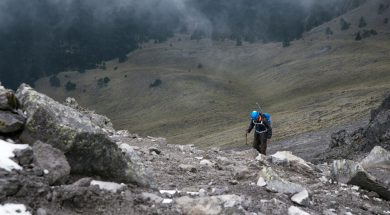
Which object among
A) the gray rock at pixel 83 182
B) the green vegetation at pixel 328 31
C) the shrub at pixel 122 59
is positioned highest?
the shrub at pixel 122 59

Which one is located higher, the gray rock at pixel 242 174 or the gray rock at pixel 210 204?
the gray rock at pixel 242 174

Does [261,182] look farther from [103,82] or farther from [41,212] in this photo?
[103,82]

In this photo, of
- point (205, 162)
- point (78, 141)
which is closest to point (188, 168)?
point (205, 162)

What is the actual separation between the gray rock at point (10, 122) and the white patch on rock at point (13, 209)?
1.68 m

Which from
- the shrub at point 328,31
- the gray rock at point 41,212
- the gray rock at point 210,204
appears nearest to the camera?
the gray rock at point 41,212

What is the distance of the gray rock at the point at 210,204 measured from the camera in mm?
6172

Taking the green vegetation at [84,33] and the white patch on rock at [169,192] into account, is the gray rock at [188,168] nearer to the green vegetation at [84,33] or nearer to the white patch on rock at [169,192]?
the white patch on rock at [169,192]

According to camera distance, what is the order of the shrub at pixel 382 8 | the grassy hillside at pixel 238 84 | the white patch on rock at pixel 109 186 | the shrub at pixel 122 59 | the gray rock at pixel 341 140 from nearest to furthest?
the white patch on rock at pixel 109 186 < the gray rock at pixel 341 140 < the grassy hillside at pixel 238 84 < the shrub at pixel 382 8 < the shrub at pixel 122 59

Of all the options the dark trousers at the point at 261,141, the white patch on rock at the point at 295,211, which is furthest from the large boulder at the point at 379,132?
the white patch on rock at the point at 295,211

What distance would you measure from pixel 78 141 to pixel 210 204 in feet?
7.04

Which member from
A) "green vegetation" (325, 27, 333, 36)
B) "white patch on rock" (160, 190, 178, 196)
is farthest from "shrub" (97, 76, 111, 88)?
"white patch on rock" (160, 190, 178, 196)

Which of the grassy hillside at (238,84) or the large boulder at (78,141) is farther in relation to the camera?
the grassy hillside at (238,84)

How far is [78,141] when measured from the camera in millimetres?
6852

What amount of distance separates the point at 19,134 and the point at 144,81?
131305mm
